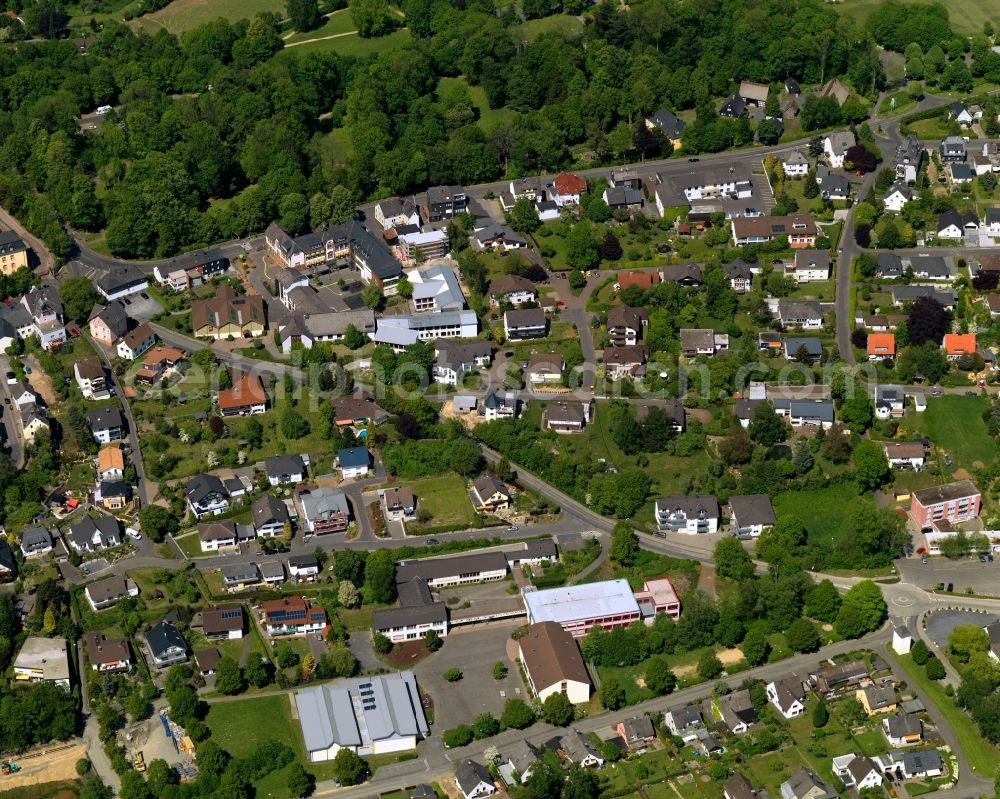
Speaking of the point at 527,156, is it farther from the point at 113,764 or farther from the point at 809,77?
the point at 113,764

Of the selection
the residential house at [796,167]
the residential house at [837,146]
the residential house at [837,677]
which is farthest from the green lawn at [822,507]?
the residential house at [837,146]

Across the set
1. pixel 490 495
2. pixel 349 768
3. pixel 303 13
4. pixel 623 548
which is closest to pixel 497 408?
pixel 490 495

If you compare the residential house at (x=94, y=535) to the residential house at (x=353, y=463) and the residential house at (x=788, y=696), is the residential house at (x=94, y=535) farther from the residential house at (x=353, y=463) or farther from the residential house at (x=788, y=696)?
the residential house at (x=788, y=696)

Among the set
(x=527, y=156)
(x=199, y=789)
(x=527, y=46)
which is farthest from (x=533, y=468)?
(x=527, y=46)

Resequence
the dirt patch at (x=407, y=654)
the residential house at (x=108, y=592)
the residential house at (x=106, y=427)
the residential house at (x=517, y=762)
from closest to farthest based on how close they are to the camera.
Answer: the residential house at (x=517, y=762) < the dirt patch at (x=407, y=654) < the residential house at (x=108, y=592) < the residential house at (x=106, y=427)

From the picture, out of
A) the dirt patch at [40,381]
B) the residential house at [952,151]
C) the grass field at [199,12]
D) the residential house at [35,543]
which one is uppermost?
the grass field at [199,12]

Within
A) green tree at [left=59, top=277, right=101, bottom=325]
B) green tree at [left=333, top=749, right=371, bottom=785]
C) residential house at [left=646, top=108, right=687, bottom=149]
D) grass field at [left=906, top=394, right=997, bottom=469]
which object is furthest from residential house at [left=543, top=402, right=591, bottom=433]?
residential house at [left=646, top=108, right=687, bottom=149]

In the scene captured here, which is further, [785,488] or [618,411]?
[618,411]
